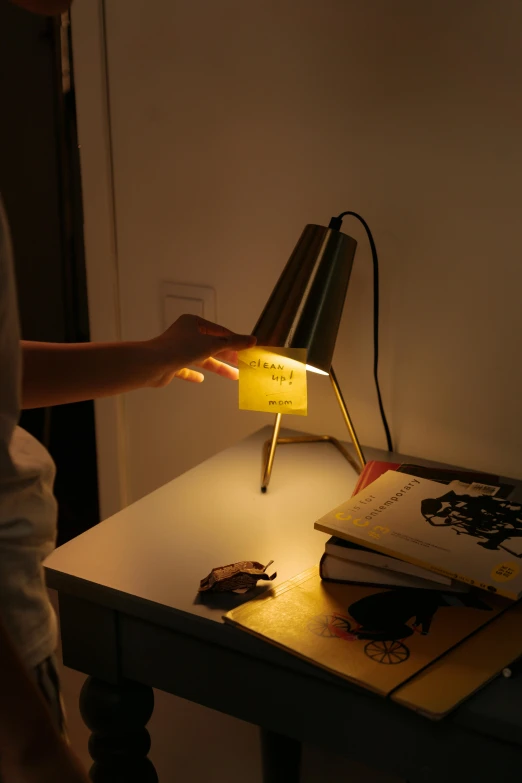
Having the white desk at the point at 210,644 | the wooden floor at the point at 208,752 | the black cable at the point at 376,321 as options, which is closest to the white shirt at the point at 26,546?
the white desk at the point at 210,644

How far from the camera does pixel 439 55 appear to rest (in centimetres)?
119

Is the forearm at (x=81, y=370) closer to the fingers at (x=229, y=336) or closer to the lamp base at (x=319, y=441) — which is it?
the fingers at (x=229, y=336)

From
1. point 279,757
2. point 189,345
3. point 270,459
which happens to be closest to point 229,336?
point 189,345

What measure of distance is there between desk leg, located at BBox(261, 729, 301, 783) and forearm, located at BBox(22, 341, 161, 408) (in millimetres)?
619

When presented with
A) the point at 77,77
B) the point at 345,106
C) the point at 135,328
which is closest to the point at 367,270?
the point at 345,106

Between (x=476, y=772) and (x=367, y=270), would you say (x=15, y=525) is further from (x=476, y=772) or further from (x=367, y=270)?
(x=367, y=270)

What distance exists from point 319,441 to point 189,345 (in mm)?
327

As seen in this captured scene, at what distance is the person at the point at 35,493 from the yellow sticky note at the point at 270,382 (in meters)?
0.03

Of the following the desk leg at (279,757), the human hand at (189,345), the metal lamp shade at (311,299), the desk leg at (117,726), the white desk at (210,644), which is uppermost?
the metal lamp shade at (311,299)

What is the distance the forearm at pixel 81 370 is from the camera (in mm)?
1042

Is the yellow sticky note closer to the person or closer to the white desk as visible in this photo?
the person

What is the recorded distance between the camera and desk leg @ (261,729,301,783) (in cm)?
136

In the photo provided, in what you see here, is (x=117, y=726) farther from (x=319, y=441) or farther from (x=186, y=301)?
(x=186, y=301)

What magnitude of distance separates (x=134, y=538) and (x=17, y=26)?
43.5 inches
